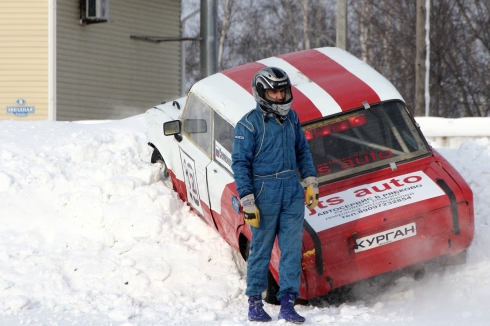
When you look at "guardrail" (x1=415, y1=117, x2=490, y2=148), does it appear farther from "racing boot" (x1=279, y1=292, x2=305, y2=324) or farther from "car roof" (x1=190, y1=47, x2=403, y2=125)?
"racing boot" (x1=279, y1=292, x2=305, y2=324)

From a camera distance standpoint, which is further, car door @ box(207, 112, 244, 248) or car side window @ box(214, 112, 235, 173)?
car side window @ box(214, 112, 235, 173)

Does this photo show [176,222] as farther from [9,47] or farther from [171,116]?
[9,47]

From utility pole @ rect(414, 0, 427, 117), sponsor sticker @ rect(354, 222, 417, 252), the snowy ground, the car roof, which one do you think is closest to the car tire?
the snowy ground

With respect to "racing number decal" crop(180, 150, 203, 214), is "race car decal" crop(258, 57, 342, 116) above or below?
above

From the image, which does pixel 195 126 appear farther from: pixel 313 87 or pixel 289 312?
pixel 289 312

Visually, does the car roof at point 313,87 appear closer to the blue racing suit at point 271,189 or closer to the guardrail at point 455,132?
the blue racing suit at point 271,189

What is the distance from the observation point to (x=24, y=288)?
7.14 meters

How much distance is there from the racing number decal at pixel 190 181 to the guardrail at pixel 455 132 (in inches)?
177

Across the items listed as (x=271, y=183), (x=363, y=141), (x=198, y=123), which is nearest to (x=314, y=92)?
(x=363, y=141)

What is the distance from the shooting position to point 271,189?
19.2 feet

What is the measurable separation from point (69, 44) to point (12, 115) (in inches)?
96.7

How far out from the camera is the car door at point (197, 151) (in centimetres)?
775

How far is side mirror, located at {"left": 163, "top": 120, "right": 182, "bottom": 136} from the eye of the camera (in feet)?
26.9

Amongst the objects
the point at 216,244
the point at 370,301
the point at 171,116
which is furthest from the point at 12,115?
the point at 370,301
